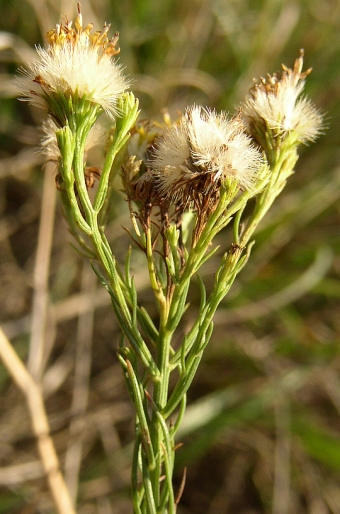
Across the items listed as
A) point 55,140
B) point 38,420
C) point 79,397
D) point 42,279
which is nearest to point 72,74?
point 55,140

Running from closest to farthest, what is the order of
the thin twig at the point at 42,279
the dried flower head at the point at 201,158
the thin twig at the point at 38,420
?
the dried flower head at the point at 201,158 → the thin twig at the point at 38,420 → the thin twig at the point at 42,279

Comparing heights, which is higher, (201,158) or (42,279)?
(42,279)

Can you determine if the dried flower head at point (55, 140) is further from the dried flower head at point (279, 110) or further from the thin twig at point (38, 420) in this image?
the thin twig at point (38, 420)

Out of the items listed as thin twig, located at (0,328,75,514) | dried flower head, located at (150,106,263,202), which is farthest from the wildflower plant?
thin twig, located at (0,328,75,514)

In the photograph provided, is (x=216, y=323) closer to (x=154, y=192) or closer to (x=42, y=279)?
(x=42, y=279)

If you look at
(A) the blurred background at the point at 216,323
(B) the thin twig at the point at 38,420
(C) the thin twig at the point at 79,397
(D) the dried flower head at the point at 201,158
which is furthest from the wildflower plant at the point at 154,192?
(C) the thin twig at the point at 79,397

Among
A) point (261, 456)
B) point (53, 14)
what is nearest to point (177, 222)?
point (261, 456)
